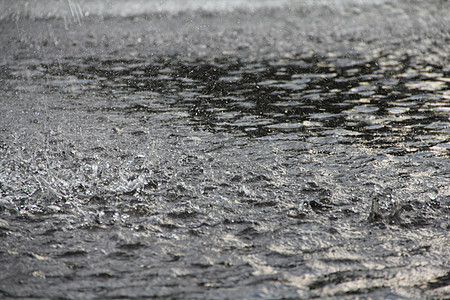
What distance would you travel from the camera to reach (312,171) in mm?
9828

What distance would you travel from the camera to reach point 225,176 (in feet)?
31.6

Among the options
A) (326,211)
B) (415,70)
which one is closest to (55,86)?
(326,211)

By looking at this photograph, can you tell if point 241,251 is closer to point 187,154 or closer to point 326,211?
point 326,211

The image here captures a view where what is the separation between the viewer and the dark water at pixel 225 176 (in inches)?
251

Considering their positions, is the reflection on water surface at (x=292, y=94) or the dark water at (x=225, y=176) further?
the reflection on water surface at (x=292, y=94)

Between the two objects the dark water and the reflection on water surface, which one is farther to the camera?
the reflection on water surface

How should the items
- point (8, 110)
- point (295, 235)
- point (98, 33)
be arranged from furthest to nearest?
point (98, 33)
point (8, 110)
point (295, 235)

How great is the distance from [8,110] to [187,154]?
669 centimetres

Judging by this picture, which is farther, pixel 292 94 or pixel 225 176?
pixel 292 94

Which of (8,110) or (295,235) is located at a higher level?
(8,110)

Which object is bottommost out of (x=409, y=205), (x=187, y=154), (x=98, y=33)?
(x=409, y=205)

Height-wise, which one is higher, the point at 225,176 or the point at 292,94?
the point at 292,94

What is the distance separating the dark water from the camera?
636 cm

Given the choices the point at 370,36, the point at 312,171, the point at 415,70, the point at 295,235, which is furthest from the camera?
the point at 370,36
